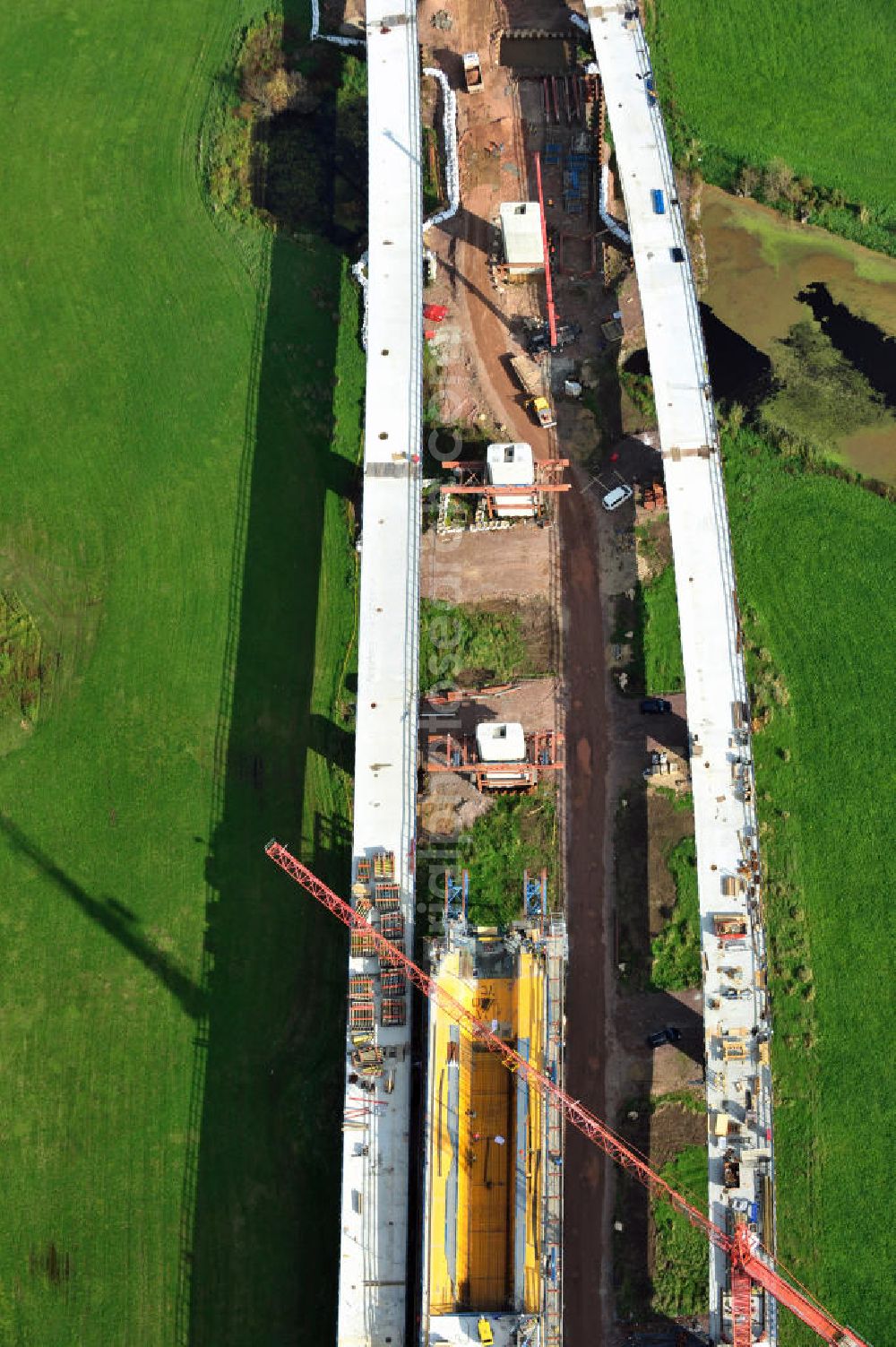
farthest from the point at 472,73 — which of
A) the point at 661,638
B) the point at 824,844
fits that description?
the point at 824,844

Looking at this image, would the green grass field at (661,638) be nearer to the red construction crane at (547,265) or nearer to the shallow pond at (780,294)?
the shallow pond at (780,294)

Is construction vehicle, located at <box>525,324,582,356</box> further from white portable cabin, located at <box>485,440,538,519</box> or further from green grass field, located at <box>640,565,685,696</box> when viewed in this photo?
green grass field, located at <box>640,565,685,696</box>

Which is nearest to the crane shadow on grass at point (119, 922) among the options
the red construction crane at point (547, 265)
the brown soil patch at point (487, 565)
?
the brown soil patch at point (487, 565)

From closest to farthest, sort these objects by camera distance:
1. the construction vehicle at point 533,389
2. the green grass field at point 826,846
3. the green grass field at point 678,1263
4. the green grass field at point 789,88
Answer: the green grass field at point 678,1263 → the green grass field at point 826,846 → the construction vehicle at point 533,389 → the green grass field at point 789,88

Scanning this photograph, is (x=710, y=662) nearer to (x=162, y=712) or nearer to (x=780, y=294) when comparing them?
(x=780, y=294)

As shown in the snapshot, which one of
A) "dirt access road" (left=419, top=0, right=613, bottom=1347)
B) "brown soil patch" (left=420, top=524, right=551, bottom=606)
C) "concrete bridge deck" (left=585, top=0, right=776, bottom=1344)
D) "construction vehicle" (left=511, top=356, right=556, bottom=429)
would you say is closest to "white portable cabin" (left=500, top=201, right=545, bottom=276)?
"dirt access road" (left=419, top=0, right=613, bottom=1347)

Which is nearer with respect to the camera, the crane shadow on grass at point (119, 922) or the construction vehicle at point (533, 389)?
the crane shadow on grass at point (119, 922)
